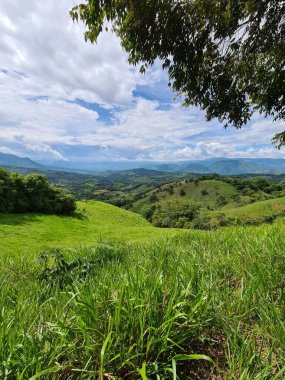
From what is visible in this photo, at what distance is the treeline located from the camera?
34344 mm

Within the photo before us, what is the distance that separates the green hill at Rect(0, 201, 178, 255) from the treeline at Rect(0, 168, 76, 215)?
2.18 m

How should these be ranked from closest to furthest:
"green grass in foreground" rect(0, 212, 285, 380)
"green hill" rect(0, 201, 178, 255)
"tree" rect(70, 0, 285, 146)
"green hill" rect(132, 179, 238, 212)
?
"green grass in foreground" rect(0, 212, 285, 380), "tree" rect(70, 0, 285, 146), "green hill" rect(0, 201, 178, 255), "green hill" rect(132, 179, 238, 212)

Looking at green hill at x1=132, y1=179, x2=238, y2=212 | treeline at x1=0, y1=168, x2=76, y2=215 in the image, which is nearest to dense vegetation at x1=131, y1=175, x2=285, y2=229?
green hill at x1=132, y1=179, x2=238, y2=212

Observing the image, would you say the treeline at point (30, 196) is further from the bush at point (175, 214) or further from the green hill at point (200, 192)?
the green hill at point (200, 192)

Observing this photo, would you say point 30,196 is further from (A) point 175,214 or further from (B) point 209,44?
(A) point 175,214

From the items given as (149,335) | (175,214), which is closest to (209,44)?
(149,335)

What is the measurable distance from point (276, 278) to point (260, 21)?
8.01 meters

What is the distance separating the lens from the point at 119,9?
6516 millimetres

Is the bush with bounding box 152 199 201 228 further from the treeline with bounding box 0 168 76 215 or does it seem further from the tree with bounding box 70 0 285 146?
the tree with bounding box 70 0 285 146

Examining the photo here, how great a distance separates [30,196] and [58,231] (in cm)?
920

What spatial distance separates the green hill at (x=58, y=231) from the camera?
993 inches

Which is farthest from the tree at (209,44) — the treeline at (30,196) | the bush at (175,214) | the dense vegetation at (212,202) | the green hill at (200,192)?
the green hill at (200,192)

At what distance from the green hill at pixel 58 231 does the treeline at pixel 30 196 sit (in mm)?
2176

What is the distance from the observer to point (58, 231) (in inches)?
1258
